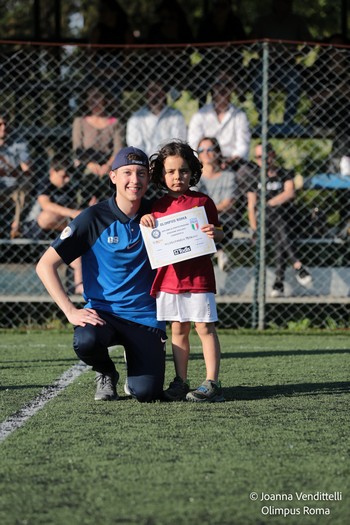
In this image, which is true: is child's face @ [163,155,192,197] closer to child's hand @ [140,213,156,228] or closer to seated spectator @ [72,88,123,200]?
child's hand @ [140,213,156,228]

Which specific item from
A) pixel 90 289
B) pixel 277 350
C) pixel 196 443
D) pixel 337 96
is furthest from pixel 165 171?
pixel 337 96

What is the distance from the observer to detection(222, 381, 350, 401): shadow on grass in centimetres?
593

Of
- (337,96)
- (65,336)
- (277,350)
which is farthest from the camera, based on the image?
(337,96)

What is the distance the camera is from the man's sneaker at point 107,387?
5.77 meters

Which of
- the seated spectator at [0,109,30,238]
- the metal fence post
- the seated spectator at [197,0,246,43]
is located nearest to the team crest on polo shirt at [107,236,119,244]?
the metal fence post

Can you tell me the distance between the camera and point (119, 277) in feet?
18.7

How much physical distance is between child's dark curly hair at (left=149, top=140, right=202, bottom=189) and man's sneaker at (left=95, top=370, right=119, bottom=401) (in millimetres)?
1106

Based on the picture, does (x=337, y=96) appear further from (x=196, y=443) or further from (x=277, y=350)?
(x=196, y=443)

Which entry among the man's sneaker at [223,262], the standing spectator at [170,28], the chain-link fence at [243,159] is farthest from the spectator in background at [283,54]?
the man's sneaker at [223,262]

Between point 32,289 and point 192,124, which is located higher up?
point 192,124

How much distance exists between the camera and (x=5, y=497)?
11.8 feet

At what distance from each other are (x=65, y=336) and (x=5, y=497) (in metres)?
5.85

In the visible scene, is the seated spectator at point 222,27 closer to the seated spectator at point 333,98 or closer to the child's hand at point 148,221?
the seated spectator at point 333,98

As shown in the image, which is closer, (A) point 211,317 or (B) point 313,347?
(A) point 211,317
